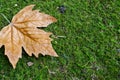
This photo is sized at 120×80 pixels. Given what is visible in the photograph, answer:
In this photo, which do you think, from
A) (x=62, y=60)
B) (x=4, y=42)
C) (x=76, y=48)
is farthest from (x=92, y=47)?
(x=4, y=42)

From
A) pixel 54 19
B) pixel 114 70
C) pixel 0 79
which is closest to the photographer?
pixel 0 79

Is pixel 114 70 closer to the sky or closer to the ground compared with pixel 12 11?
closer to the ground

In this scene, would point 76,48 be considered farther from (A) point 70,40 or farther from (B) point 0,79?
(B) point 0,79

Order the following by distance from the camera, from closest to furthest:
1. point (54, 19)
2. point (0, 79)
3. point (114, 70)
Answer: point (0, 79), point (114, 70), point (54, 19)

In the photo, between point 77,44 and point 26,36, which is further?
point 77,44
